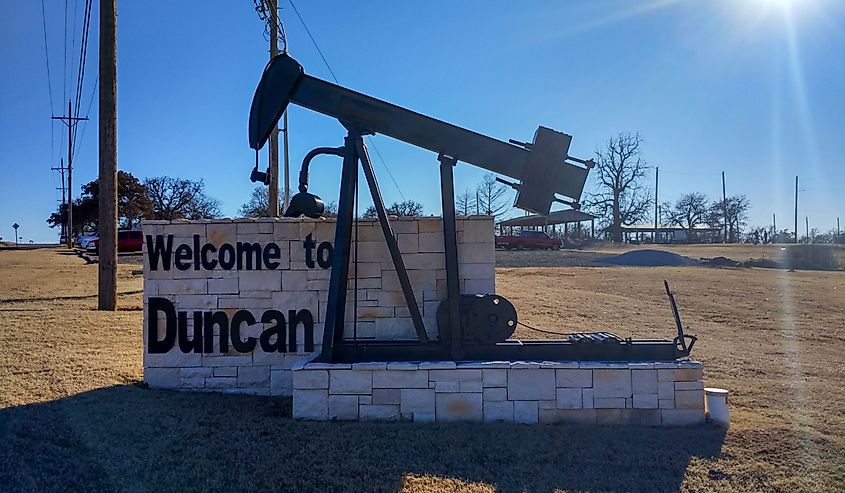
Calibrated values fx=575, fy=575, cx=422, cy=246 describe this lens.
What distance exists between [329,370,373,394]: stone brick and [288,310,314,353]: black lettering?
104 cm

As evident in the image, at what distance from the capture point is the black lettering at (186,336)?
5289mm

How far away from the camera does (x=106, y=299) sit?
9.68 m

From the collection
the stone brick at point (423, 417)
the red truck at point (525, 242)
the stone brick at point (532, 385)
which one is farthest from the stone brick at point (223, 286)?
the red truck at point (525, 242)

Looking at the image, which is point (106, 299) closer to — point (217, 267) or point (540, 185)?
point (217, 267)

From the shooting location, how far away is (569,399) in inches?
167

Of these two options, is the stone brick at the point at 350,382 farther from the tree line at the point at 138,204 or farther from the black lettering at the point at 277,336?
the tree line at the point at 138,204

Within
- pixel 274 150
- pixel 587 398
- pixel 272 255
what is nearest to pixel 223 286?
pixel 272 255

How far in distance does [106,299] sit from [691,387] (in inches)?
358

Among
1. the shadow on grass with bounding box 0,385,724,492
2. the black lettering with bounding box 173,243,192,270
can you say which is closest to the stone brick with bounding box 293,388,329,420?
the shadow on grass with bounding box 0,385,724,492

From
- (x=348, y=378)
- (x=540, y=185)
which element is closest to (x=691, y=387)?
(x=540, y=185)

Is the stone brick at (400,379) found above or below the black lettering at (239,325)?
below

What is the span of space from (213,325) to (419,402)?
7.23 feet

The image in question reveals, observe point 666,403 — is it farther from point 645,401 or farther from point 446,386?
point 446,386

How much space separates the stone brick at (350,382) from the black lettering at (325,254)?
128 cm
